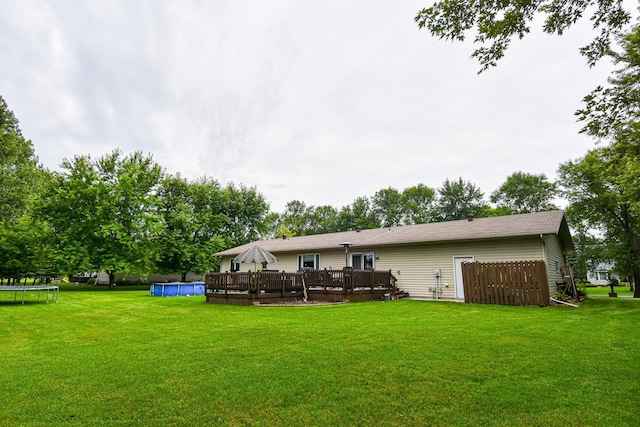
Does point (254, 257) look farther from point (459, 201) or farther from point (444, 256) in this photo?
point (459, 201)

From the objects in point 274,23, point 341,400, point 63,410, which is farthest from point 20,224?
point 341,400

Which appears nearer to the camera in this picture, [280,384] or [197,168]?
[280,384]

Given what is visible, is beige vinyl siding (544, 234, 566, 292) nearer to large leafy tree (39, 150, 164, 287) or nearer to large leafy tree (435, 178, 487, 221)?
large leafy tree (39, 150, 164, 287)

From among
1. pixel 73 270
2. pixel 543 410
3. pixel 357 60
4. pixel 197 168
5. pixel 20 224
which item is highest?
pixel 197 168

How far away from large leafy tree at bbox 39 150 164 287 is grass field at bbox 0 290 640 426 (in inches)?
659

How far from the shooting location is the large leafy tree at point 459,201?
43.8 metres

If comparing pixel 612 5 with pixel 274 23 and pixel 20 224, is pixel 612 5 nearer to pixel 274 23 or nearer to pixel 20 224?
pixel 274 23

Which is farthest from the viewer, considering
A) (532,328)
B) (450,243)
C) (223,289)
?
(450,243)

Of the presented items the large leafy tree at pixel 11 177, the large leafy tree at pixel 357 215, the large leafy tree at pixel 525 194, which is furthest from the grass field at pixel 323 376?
the large leafy tree at pixel 357 215

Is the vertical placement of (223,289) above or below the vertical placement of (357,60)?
below

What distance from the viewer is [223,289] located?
12852 mm

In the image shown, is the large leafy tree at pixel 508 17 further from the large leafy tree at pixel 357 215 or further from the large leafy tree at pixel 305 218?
the large leafy tree at pixel 305 218

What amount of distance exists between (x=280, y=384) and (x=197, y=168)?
33052 millimetres

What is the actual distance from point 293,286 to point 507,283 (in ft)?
25.1
